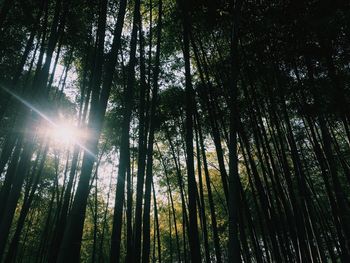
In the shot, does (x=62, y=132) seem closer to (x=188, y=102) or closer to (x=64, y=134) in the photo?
(x=64, y=134)

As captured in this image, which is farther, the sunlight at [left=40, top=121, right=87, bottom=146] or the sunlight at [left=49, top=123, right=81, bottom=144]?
the sunlight at [left=49, top=123, right=81, bottom=144]

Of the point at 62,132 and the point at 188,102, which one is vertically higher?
the point at 62,132

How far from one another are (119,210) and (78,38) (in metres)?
4.40

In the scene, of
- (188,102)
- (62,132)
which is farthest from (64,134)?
(188,102)

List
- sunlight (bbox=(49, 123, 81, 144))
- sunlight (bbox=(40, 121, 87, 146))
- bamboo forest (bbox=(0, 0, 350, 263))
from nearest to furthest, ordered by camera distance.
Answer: bamboo forest (bbox=(0, 0, 350, 263)) < sunlight (bbox=(40, 121, 87, 146)) < sunlight (bbox=(49, 123, 81, 144))

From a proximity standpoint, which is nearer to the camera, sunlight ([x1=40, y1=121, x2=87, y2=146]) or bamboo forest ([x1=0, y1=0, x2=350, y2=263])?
bamboo forest ([x1=0, y1=0, x2=350, y2=263])

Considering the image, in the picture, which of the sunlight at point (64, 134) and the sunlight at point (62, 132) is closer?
the sunlight at point (62, 132)

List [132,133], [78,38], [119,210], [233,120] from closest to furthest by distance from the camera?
[233,120]
[119,210]
[78,38]
[132,133]

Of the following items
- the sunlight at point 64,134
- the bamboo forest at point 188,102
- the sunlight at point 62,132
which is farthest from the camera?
the sunlight at point 64,134

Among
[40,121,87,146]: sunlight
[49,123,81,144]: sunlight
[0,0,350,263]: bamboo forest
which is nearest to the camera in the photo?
[0,0,350,263]: bamboo forest

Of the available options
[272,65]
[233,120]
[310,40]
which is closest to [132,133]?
[272,65]

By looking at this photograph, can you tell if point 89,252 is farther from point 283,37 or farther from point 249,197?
point 283,37

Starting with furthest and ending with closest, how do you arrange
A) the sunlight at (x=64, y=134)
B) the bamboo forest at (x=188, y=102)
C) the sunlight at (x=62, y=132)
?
1. the sunlight at (x=64, y=134)
2. the sunlight at (x=62, y=132)
3. the bamboo forest at (x=188, y=102)

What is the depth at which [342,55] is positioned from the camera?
516 cm
